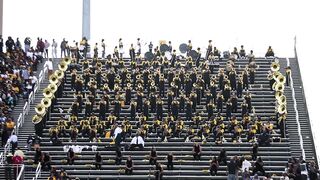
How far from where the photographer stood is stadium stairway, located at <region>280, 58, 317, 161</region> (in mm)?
58656

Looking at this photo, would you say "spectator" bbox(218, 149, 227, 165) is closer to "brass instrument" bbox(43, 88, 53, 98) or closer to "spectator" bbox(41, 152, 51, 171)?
"spectator" bbox(41, 152, 51, 171)

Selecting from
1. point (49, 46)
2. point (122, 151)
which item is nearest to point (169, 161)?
point (122, 151)

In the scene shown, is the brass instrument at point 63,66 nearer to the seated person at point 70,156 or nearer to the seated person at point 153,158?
the seated person at point 70,156

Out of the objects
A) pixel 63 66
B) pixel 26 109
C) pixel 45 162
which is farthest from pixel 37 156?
pixel 63 66

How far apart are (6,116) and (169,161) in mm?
7498

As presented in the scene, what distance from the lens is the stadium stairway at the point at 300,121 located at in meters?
58.7

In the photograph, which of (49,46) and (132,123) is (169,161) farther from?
(49,46)

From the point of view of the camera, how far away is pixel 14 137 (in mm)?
57312

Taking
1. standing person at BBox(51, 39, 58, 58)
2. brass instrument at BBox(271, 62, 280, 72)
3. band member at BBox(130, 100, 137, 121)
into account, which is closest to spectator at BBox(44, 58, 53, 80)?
standing person at BBox(51, 39, 58, 58)

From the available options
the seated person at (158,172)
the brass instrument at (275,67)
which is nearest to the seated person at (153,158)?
the seated person at (158,172)

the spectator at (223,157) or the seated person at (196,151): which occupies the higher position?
the seated person at (196,151)

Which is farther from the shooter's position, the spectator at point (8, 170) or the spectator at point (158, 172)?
the spectator at point (158, 172)

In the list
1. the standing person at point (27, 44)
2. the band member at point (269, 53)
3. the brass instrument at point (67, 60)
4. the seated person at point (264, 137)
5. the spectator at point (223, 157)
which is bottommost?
the spectator at point (223, 157)

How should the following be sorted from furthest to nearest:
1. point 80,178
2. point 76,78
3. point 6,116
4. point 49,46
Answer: point 49,46, point 76,78, point 6,116, point 80,178
